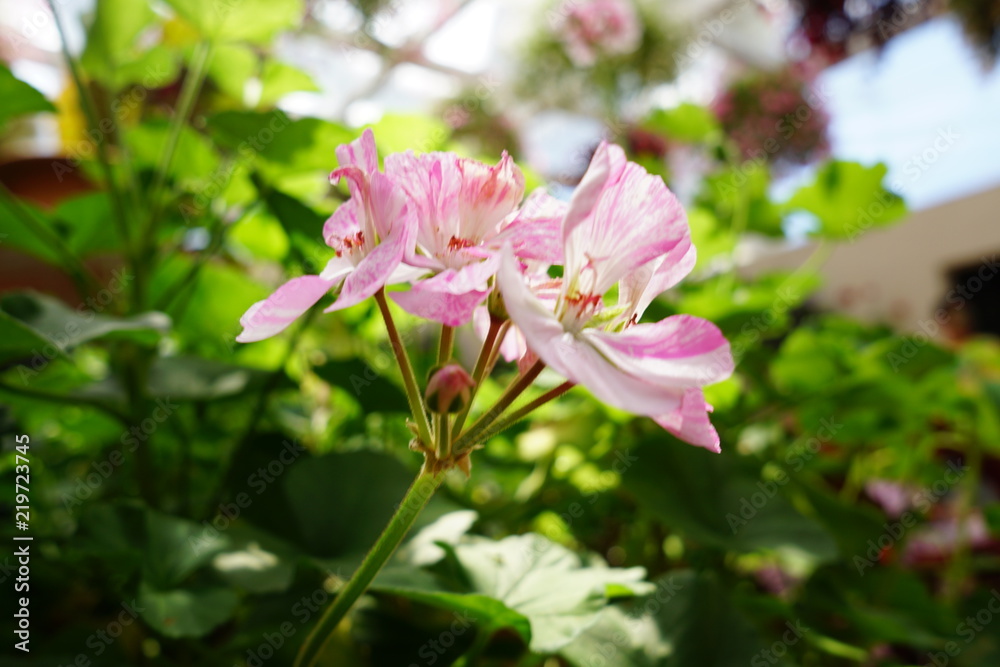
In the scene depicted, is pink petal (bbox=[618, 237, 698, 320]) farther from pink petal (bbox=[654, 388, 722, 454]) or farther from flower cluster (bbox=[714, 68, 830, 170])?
flower cluster (bbox=[714, 68, 830, 170])

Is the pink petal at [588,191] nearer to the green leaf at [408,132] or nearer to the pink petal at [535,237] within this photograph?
the pink petal at [535,237]

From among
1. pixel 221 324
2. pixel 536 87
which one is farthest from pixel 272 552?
pixel 536 87

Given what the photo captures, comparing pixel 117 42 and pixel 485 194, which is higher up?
pixel 117 42

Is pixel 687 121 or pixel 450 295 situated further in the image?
pixel 687 121

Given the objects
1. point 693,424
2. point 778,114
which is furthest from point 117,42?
point 778,114

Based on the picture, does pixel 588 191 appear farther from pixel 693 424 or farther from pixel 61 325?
pixel 61 325
